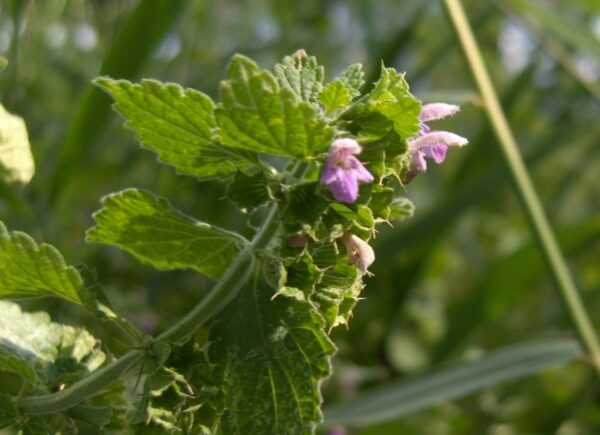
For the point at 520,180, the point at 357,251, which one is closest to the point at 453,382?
the point at 520,180

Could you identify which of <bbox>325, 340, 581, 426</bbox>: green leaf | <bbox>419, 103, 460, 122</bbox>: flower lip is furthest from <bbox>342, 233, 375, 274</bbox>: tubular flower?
<bbox>325, 340, 581, 426</bbox>: green leaf

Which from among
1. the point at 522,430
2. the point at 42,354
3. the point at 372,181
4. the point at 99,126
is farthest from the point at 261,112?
the point at 522,430

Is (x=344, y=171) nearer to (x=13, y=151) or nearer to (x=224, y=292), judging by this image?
(x=224, y=292)

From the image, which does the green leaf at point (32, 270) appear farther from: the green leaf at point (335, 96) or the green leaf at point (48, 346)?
the green leaf at point (335, 96)

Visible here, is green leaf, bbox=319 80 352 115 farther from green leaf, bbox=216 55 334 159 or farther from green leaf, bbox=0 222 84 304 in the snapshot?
green leaf, bbox=0 222 84 304

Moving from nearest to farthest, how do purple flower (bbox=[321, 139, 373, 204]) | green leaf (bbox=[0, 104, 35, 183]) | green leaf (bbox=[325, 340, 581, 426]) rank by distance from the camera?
purple flower (bbox=[321, 139, 373, 204]), green leaf (bbox=[0, 104, 35, 183]), green leaf (bbox=[325, 340, 581, 426])
